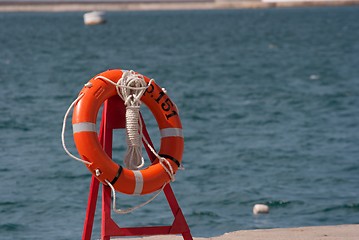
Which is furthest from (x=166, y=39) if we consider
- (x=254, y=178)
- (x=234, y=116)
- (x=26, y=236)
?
(x=26, y=236)

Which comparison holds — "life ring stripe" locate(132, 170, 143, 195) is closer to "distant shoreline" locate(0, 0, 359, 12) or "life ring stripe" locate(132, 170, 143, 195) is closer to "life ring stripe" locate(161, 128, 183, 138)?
"life ring stripe" locate(161, 128, 183, 138)

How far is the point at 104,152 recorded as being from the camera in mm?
5082

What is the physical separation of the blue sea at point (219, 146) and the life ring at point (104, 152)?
2.34 meters

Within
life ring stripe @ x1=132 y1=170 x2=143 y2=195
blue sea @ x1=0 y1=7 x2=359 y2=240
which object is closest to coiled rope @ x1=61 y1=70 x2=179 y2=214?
life ring stripe @ x1=132 y1=170 x2=143 y2=195

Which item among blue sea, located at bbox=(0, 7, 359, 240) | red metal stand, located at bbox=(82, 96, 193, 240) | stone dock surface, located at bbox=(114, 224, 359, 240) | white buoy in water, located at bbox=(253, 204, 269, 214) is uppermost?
red metal stand, located at bbox=(82, 96, 193, 240)

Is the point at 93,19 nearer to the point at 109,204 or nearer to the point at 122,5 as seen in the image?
the point at 109,204

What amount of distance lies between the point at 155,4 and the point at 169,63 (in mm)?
122296

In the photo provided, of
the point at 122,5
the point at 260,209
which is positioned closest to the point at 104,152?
the point at 260,209

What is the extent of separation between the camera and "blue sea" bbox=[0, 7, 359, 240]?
28.5 feet

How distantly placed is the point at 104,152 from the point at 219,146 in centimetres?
856

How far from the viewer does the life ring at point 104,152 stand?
16.5ft

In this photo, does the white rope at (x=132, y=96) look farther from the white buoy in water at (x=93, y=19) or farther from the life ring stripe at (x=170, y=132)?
the white buoy in water at (x=93, y=19)

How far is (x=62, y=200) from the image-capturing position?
9.48 m

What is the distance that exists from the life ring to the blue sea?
234cm
